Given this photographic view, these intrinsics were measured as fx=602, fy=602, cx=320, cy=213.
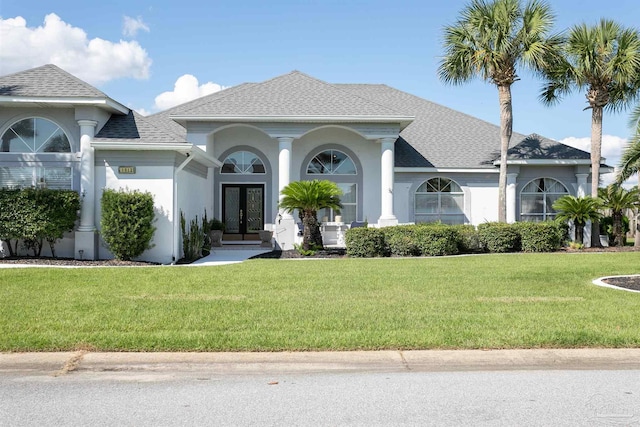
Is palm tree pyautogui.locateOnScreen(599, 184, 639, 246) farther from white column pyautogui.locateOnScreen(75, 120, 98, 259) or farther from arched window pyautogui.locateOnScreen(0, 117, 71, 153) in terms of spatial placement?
arched window pyautogui.locateOnScreen(0, 117, 71, 153)

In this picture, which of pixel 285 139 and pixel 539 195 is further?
pixel 539 195

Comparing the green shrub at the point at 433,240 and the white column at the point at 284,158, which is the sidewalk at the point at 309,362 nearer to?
the green shrub at the point at 433,240

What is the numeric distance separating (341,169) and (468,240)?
21.3ft

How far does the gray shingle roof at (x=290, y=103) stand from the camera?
21641mm

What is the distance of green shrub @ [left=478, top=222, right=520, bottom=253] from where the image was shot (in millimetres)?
19672

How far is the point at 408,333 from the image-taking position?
7.25 metres

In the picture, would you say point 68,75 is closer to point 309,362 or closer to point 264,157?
point 264,157

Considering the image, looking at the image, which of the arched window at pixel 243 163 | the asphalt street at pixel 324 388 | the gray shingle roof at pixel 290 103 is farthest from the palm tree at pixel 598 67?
the asphalt street at pixel 324 388

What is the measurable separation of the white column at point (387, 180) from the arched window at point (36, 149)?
1067 centimetres

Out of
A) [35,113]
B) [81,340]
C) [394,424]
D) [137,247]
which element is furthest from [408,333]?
[35,113]

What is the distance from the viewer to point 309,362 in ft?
20.9

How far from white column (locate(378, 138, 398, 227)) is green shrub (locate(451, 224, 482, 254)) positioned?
112 inches

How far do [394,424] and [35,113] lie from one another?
1622 centimetres

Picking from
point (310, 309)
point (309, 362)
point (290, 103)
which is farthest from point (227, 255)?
point (309, 362)
